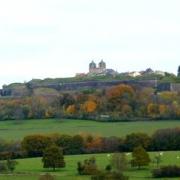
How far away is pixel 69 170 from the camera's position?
60469mm

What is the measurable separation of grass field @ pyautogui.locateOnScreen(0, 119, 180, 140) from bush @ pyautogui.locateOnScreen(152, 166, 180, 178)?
26.3 metres

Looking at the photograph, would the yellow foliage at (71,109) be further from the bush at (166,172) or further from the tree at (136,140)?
the bush at (166,172)

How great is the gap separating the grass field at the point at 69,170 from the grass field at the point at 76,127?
1488 centimetres

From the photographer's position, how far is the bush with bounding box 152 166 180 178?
179 ft

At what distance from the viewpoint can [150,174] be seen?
56125mm

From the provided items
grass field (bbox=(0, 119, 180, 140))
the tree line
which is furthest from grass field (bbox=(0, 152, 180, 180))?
the tree line

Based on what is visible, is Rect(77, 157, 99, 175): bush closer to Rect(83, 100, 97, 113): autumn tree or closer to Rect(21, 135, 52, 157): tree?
Rect(21, 135, 52, 157): tree

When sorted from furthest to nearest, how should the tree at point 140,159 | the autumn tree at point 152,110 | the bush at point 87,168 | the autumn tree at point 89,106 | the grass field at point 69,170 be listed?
the autumn tree at point 89,106 → the autumn tree at point 152,110 → the tree at point 140,159 → the bush at point 87,168 → the grass field at point 69,170

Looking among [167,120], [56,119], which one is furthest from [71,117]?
[167,120]

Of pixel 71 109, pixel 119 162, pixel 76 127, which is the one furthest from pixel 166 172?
pixel 71 109

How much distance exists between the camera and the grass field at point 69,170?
179 ft

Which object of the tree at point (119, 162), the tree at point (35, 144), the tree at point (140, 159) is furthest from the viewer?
the tree at point (35, 144)

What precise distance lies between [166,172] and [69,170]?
881cm

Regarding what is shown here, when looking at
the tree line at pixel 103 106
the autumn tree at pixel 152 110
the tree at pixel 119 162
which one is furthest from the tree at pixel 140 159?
the autumn tree at pixel 152 110
